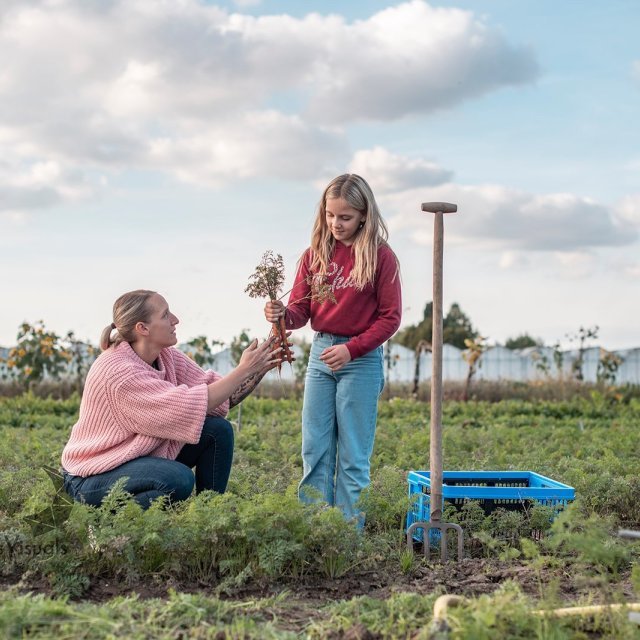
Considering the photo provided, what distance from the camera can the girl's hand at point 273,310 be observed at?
442 cm

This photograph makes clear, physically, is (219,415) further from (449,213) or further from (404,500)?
(449,213)

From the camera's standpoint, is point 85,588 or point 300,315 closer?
point 85,588

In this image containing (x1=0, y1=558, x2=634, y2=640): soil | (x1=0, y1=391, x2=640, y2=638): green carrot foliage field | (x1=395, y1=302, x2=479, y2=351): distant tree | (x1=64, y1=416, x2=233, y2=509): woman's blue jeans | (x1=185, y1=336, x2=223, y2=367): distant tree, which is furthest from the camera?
(x1=395, y1=302, x2=479, y2=351): distant tree

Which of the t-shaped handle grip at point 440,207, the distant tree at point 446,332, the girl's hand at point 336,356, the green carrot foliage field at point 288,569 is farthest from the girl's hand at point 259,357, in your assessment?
the distant tree at point 446,332

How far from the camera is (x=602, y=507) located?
526 cm

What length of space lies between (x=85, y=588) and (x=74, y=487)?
0.69 m

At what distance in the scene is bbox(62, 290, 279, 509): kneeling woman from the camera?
13.5 ft

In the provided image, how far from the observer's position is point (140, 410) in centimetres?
415

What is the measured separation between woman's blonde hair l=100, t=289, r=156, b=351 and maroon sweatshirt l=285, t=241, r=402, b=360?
2.56 ft

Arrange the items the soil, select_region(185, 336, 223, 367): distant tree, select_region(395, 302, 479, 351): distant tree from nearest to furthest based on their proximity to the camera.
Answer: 1. the soil
2. select_region(185, 336, 223, 367): distant tree
3. select_region(395, 302, 479, 351): distant tree

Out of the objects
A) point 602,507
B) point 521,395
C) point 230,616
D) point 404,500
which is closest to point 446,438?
point 602,507

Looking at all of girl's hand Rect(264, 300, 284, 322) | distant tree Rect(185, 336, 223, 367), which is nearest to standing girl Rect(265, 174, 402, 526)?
girl's hand Rect(264, 300, 284, 322)

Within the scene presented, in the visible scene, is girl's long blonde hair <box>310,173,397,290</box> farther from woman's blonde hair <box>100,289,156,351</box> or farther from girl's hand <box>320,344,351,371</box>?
woman's blonde hair <box>100,289,156,351</box>

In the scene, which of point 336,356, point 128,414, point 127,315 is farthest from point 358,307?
point 128,414
